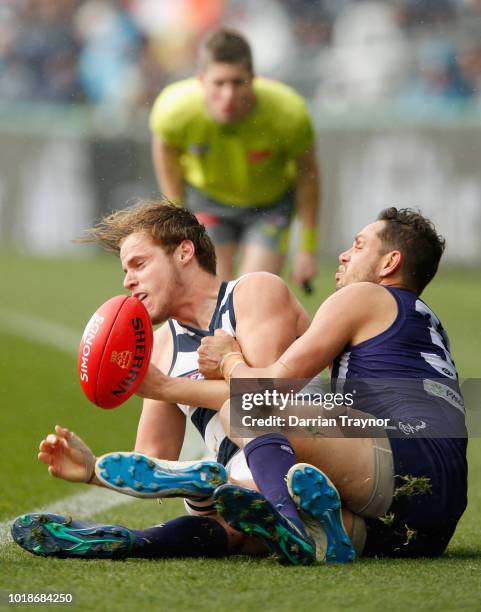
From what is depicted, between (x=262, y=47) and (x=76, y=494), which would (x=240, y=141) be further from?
(x=262, y=47)

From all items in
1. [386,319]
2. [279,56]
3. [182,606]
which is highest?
[279,56]

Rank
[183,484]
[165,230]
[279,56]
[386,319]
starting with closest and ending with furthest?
1. [183,484]
2. [386,319]
3. [165,230]
4. [279,56]

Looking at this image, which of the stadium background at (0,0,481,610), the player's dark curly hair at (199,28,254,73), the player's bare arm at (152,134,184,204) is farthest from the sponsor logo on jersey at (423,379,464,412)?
the stadium background at (0,0,481,610)

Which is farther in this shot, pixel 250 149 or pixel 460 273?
pixel 460 273

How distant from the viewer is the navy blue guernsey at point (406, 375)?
4.06 metres

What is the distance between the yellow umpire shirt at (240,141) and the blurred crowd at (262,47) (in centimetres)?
765

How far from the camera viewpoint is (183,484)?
3.81 m

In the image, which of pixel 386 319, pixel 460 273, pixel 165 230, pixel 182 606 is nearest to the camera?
pixel 182 606

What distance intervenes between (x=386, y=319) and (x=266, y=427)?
20.5 inches

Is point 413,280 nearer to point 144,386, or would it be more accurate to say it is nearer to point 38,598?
point 144,386

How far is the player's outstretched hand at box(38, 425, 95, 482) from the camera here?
3914 millimetres

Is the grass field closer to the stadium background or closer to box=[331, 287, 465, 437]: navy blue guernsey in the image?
box=[331, 287, 465, 437]: navy blue guernsey

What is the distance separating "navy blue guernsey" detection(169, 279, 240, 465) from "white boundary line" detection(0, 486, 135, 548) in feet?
2.36

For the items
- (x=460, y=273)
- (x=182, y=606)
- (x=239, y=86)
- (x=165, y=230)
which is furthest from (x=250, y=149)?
(x=460, y=273)
